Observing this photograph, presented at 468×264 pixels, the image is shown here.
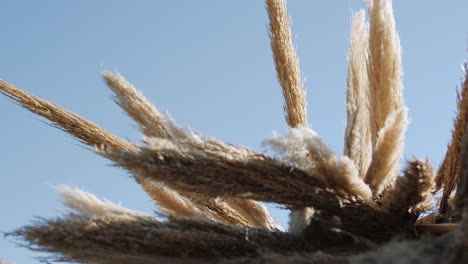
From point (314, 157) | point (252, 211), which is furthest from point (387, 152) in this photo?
point (252, 211)

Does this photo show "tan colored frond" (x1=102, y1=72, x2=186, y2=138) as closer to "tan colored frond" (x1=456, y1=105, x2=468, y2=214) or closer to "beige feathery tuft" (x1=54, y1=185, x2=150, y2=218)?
"beige feathery tuft" (x1=54, y1=185, x2=150, y2=218)

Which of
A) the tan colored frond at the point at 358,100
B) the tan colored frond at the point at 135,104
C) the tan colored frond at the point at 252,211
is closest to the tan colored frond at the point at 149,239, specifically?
the tan colored frond at the point at 358,100

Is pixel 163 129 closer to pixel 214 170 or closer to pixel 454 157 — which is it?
pixel 214 170

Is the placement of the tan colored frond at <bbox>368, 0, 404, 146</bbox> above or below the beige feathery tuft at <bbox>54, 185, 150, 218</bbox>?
above

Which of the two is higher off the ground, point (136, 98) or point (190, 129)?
point (136, 98)

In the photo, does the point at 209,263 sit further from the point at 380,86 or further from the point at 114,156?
the point at 380,86

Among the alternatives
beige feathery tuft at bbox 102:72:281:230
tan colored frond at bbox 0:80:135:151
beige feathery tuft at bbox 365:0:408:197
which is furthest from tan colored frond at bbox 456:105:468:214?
tan colored frond at bbox 0:80:135:151

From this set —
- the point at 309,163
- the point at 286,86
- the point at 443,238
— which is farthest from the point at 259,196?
the point at 286,86
